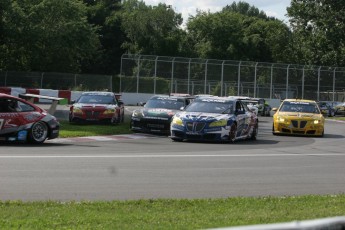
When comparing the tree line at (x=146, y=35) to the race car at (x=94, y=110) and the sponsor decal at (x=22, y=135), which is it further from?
the sponsor decal at (x=22, y=135)

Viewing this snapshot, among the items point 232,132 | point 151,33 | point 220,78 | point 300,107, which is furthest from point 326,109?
point 151,33

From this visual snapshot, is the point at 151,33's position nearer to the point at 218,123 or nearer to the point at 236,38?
the point at 236,38

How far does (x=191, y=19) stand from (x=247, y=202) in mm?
97532

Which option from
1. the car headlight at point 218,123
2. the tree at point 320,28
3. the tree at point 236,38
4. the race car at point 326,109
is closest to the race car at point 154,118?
the car headlight at point 218,123

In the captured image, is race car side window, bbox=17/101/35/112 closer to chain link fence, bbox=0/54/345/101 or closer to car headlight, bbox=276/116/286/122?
car headlight, bbox=276/116/286/122

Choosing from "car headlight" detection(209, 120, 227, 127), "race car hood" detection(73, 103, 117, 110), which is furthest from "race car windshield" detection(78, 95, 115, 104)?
"car headlight" detection(209, 120, 227, 127)

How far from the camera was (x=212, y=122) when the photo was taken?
21.2m

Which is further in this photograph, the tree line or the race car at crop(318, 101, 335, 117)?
the tree line

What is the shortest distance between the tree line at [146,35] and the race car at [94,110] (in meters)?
24.8

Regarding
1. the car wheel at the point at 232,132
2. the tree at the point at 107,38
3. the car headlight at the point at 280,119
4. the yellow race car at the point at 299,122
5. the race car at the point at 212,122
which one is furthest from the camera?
the tree at the point at 107,38

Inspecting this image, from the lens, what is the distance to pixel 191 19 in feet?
346

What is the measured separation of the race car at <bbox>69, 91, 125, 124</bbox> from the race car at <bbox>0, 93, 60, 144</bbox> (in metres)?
7.50

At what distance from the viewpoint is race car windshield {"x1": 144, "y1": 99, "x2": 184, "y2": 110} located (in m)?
25.5

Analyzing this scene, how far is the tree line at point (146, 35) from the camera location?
60.3 meters
